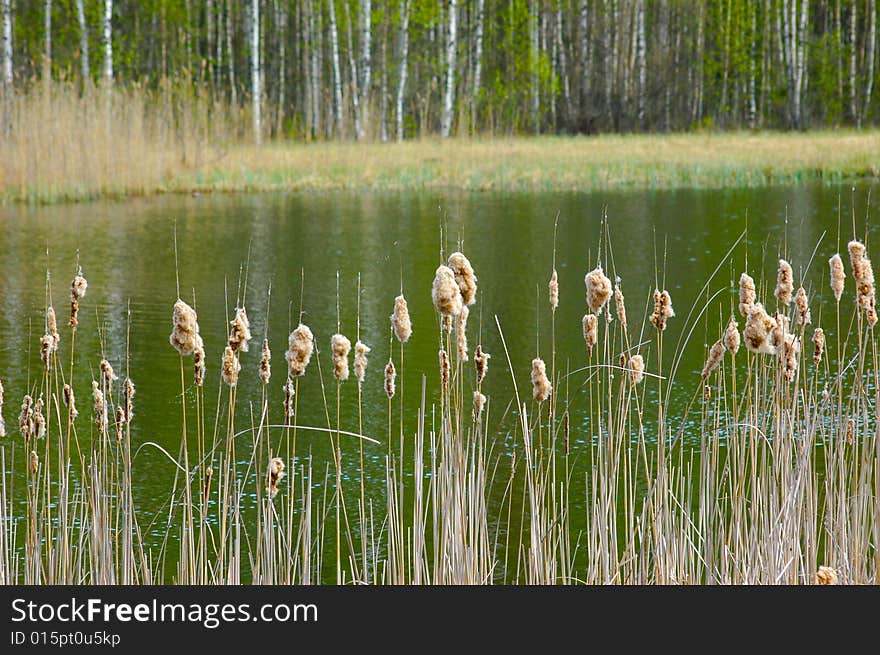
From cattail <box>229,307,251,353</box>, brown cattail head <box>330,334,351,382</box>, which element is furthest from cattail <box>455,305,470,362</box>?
cattail <box>229,307,251,353</box>

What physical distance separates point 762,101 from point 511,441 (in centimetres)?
2281

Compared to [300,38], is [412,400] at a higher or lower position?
lower

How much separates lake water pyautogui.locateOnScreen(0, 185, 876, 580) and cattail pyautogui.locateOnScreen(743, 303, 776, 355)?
323 millimetres

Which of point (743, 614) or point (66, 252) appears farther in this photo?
point (66, 252)

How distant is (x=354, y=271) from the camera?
29.3 ft

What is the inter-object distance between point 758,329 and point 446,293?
59 cm

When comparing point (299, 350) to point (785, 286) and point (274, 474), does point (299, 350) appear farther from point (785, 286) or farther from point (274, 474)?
point (785, 286)

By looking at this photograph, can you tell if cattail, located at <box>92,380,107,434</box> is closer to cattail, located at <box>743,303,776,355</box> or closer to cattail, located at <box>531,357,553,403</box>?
cattail, located at <box>531,357,553,403</box>

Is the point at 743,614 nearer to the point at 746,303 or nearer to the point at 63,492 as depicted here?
the point at 746,303

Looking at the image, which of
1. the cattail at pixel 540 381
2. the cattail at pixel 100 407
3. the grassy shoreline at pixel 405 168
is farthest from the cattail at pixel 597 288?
the grassy shoreline at pixel 405 168

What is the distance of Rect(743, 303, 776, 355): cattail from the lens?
8.55 ft

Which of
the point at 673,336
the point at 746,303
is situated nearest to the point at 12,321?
the point at 673,336

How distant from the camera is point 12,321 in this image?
279 inches

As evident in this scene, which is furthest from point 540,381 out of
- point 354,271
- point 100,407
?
point 354,271
